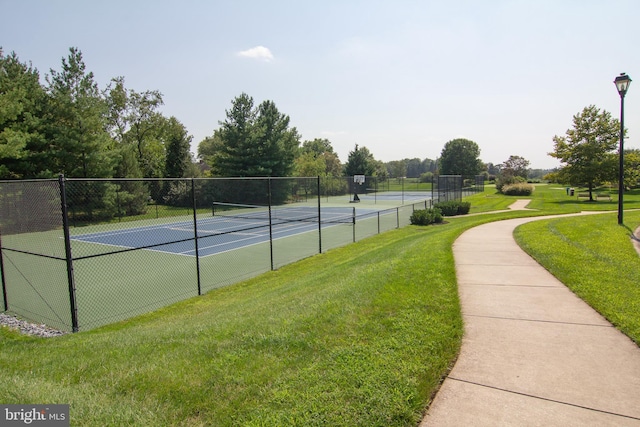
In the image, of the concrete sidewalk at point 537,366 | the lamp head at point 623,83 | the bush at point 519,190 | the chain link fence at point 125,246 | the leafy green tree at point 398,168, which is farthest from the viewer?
the leafy green tree at point 398,168

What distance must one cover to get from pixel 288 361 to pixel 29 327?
263 inches

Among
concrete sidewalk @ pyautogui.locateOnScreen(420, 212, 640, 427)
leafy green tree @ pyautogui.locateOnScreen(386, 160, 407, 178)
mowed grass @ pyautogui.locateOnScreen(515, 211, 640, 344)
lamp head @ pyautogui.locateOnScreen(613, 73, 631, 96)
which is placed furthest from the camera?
leafy green tree @ pyautogui.locateOnScreen(386, 160, 407, 178)

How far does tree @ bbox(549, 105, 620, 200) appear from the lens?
2767 centimetres

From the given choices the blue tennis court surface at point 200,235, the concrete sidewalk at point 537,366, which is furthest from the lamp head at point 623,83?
the blue tennis court surface at point 200,235

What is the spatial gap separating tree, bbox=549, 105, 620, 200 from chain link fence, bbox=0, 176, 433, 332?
53.9 feet

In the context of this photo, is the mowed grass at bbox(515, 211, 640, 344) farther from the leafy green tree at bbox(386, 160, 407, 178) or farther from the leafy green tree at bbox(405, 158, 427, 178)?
the leafy green tree at bbox(405, 158, 427, 178)

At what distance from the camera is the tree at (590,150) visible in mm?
27672

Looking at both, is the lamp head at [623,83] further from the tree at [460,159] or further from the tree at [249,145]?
the tree at [460,159]

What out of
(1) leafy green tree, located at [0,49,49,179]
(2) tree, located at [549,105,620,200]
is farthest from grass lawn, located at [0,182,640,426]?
(2) tree, located at [549,105,620,200]

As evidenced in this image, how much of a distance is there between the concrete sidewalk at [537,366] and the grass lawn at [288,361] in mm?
202

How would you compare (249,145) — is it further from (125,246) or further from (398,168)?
(398,168)

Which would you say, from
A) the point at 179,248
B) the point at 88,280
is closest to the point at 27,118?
the point at 179,248

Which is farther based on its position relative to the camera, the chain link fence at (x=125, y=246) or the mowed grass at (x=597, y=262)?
the chain link fence at (x=125, y=246)

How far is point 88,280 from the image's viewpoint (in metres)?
10.8
